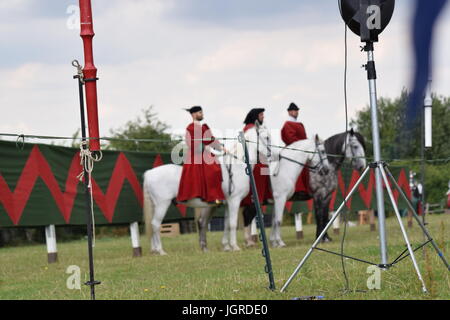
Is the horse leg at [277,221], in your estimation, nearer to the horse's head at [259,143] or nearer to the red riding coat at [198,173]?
the horse's head at [259,143]

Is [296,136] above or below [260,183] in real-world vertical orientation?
above

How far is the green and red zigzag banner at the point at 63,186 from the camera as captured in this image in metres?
10.8

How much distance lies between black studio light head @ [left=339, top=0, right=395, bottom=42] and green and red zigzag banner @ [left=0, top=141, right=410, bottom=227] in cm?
442

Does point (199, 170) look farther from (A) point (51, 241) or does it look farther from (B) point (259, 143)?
(A) point (51, 241)

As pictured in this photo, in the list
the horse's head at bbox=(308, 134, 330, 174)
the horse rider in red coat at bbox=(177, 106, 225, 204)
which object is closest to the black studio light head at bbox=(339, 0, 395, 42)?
the horse rider in red coat at bbox=(177, 106, 225, 204)

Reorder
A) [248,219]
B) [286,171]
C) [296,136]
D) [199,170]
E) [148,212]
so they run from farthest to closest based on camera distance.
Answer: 1. [296,136]
2. [248,219]
3. [286,171]
4. [148,212]
5. [199,170]

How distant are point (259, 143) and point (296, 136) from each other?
1612 millimetres

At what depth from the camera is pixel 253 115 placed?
13352 mm

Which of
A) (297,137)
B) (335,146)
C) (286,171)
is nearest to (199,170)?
(286,171)

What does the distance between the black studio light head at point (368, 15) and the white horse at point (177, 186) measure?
661 centimetres

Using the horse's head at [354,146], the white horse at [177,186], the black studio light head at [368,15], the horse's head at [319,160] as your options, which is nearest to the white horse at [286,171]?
the horse's head at [319,160]
